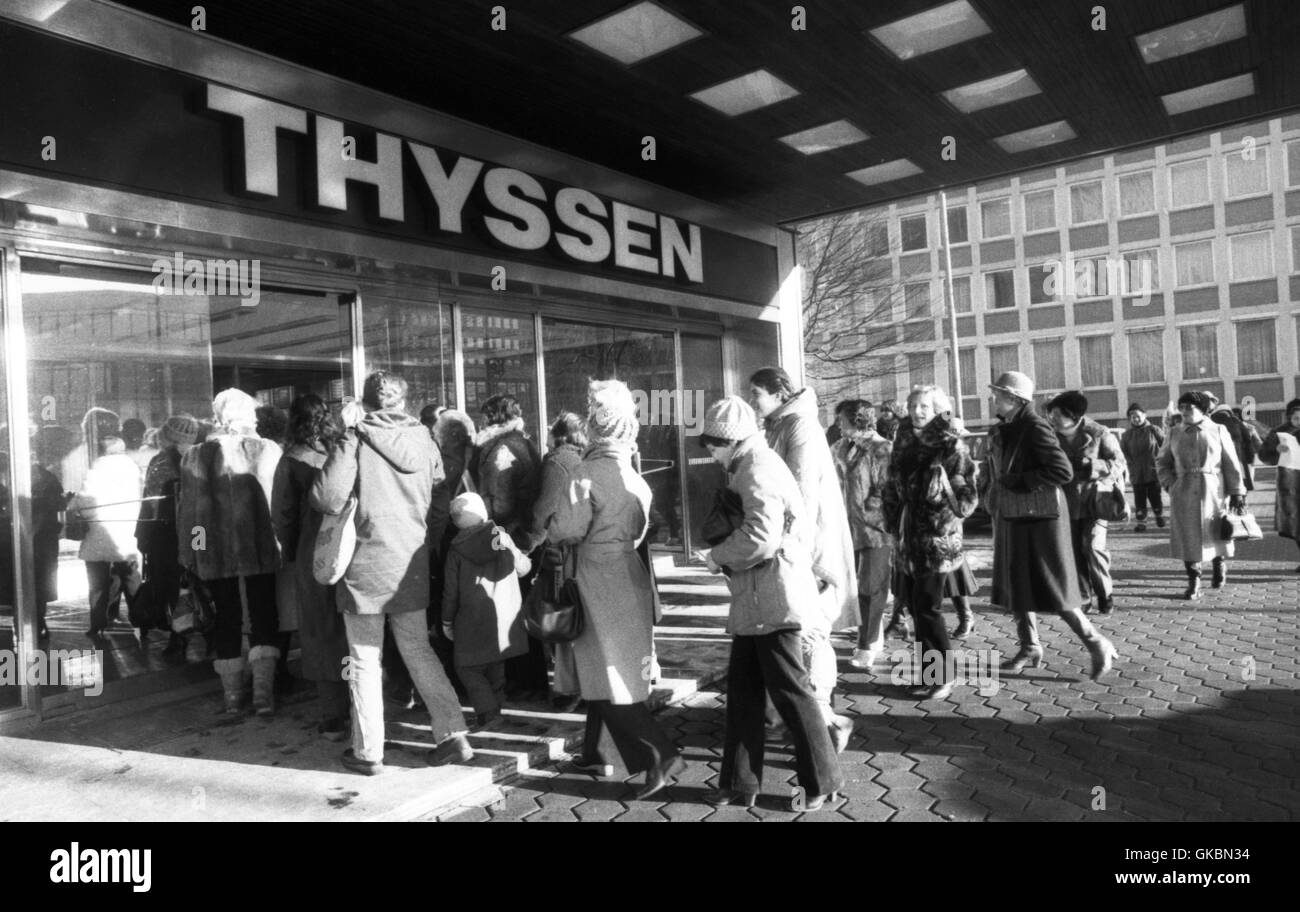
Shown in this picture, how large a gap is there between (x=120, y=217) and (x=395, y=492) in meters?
2.59

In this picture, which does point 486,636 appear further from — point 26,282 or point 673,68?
point 673,68

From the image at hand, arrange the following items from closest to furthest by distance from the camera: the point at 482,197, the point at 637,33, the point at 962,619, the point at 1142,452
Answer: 1. the point at 637,33
2. the point at 962,619
3. the point at 482,197
4. the point at 1142,452

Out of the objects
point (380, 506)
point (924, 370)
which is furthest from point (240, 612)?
point (924, 370)

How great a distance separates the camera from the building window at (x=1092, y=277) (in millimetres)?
33688

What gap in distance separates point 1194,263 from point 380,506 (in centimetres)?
3501

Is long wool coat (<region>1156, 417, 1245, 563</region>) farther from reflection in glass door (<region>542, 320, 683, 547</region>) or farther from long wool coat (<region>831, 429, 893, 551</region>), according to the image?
reflection in glass door (<region>542, 320, 683, 547</region>)

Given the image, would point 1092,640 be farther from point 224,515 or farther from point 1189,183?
point 1189,183

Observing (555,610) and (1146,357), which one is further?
(1146,357)

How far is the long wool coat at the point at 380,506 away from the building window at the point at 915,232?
35.6m

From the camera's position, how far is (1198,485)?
8.40m

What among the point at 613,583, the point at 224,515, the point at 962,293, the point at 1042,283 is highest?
the point at 962,293

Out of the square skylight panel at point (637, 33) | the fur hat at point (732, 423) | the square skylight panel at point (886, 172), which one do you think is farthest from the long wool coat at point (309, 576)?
the square skylight panel at point (886, 172)

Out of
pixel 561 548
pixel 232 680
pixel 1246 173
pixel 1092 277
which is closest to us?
pixel 561 548

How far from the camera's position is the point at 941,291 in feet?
123
